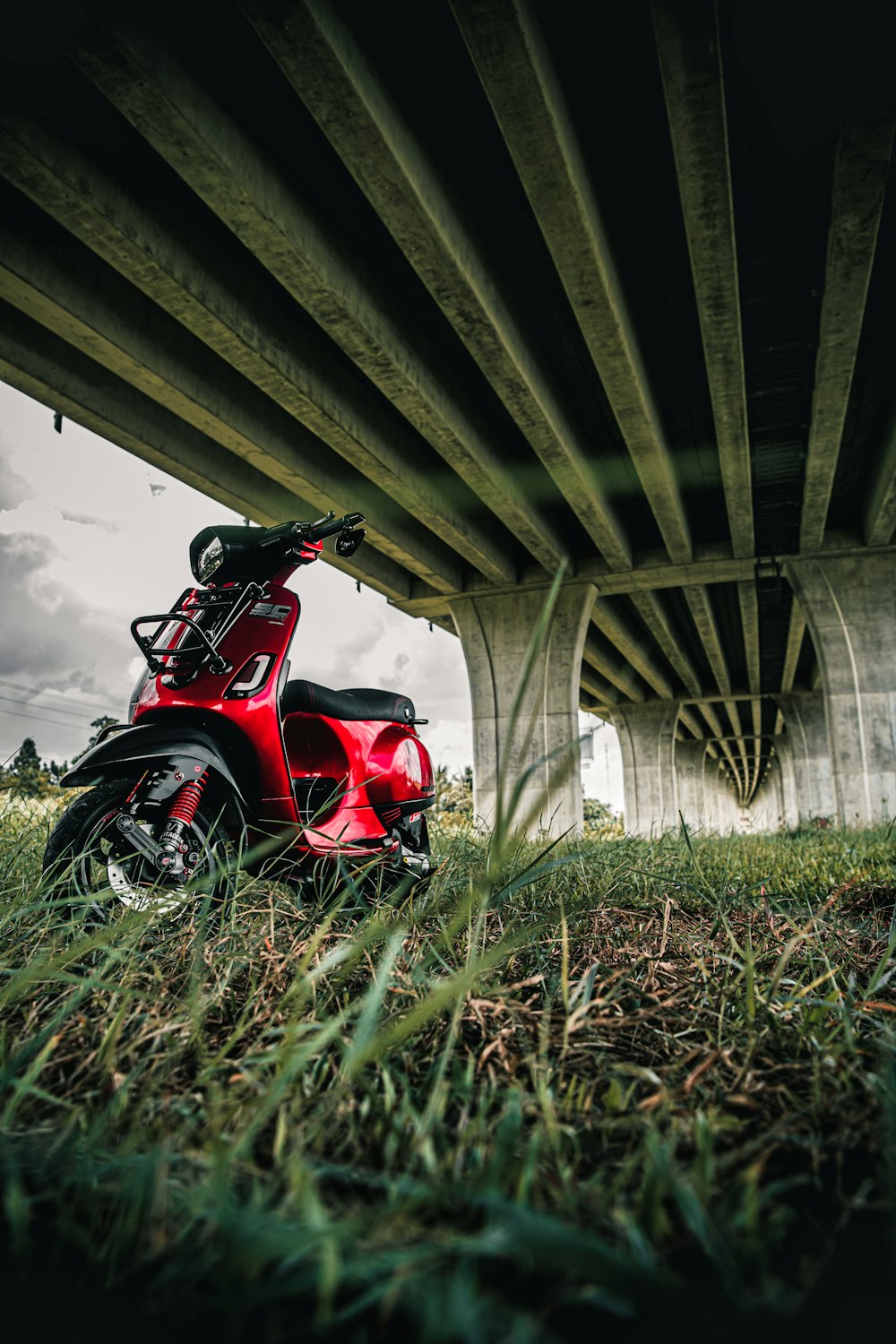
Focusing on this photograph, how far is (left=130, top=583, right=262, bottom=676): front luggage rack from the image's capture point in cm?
303

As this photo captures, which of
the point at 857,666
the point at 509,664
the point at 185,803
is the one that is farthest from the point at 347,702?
the point at 857,666

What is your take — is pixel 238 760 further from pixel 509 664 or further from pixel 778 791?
pixel 778 791

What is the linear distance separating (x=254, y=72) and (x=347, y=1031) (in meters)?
6.23

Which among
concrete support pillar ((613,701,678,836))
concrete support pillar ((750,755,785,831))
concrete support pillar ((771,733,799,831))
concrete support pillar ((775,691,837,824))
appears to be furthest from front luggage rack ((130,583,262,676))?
concrete support pillar ((750,755,785,831))

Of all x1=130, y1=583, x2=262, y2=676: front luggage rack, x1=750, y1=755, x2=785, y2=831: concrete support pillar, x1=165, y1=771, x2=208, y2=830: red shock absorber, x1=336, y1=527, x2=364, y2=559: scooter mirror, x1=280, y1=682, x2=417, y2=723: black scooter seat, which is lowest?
x1=165, y1=771, x2=208, y2=830: red shock absorber

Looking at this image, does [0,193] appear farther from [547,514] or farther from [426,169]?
[547,514]

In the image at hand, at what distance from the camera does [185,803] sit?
274cm

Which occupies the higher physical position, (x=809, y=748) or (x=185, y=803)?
(x=809, y=748)

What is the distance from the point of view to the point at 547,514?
12883mm

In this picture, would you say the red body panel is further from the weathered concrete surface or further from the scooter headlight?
the weathered concrete surface

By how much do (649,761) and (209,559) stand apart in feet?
94.1

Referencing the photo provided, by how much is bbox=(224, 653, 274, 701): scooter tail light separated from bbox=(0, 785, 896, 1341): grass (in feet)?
4.19

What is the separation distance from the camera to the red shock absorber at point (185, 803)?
2713mm

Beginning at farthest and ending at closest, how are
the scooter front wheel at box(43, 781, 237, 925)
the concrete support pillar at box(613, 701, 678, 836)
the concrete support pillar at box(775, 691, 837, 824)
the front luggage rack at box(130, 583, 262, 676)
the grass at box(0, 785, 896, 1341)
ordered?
the concrete support pillar at box(613, 701, 678, 836)
the concrete support pillar at box(775, 691, 837, 824)
the front luggage rack at box(130, 583, 262, 676)
the scooter front wheel at box(43, 781, 237, 925)
the grass at box(0, 785, 896, 1341)
